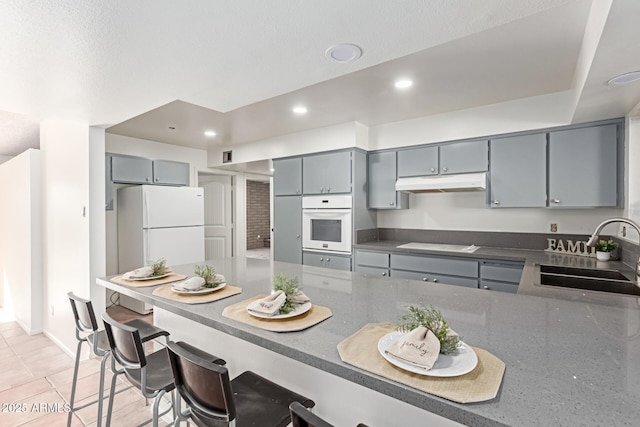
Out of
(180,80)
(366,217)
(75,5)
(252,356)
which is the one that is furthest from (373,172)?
(75,5)

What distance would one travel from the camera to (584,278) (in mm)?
2213

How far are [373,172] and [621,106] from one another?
222cm

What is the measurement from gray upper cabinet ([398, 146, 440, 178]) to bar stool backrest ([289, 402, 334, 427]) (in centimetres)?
314

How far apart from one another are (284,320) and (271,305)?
77 mm

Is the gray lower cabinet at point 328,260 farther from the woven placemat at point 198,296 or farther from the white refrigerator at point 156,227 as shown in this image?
the woven placemat at point 198,296

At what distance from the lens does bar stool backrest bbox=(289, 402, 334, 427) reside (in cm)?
71

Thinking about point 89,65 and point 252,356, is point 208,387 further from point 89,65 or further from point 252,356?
point 89,65

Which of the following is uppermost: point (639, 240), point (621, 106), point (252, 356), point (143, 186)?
point (621, 106)

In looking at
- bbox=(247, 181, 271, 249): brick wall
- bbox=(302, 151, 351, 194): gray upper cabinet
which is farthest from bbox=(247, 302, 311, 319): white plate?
bbox=(247, 181, 271, 249): brick wall

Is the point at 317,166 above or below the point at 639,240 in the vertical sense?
above

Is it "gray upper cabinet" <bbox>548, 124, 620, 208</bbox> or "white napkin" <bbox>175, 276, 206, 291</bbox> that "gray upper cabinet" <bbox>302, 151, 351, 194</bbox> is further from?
"white napkin" <bbox>175, 276, 206, 291</bbox>

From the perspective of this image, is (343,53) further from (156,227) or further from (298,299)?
(156,227)

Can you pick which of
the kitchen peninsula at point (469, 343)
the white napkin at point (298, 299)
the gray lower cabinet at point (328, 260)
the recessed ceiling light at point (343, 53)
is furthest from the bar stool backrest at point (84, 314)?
the gray lower cabinet at point (328, 260)

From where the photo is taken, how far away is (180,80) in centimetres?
184
